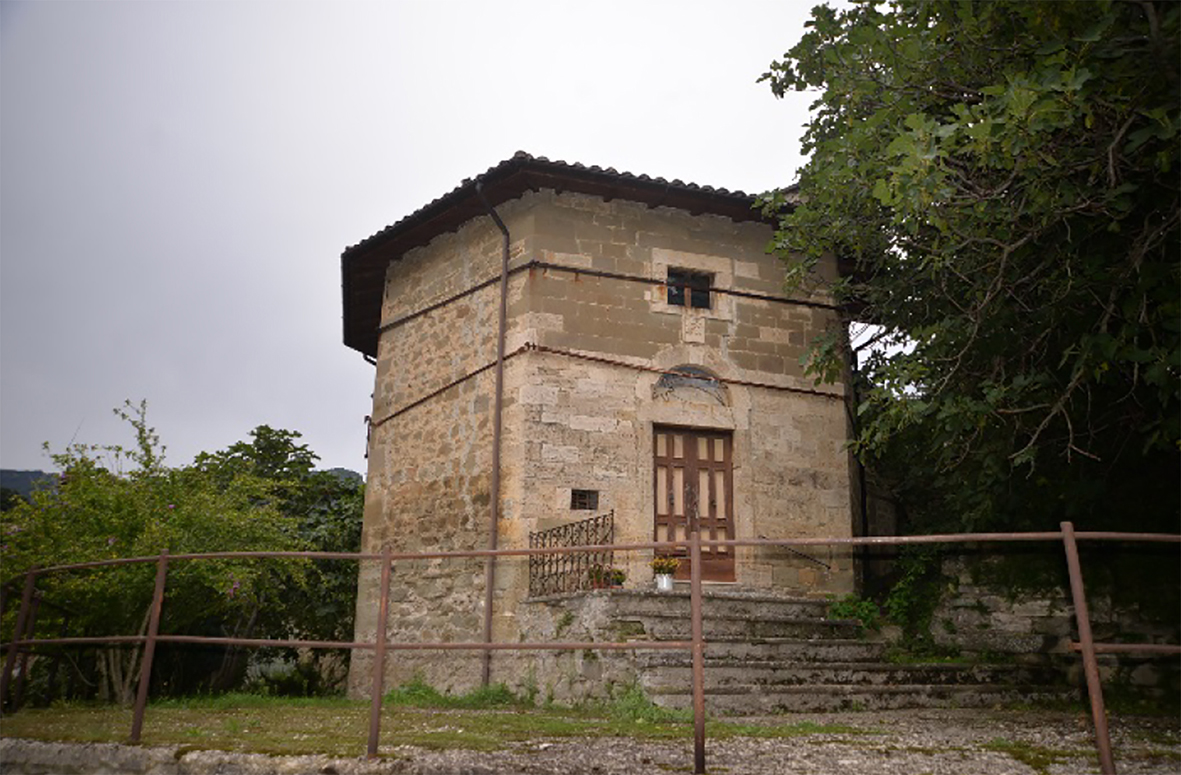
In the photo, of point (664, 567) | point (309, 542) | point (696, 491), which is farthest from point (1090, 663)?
point (309, 542)

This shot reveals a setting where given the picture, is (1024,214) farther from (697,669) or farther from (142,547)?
(142,547)

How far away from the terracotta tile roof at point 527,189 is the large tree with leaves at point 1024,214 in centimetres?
257

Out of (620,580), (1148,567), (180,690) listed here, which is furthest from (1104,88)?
(180,690)

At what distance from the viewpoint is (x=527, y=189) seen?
11.4 metres

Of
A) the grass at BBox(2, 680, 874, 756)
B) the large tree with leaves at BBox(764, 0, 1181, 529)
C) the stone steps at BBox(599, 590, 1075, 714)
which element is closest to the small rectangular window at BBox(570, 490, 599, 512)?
the stone steps at BBox(599, 590, 1075, 714)

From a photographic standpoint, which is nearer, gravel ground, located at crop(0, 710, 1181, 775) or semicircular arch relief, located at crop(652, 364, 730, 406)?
gravel ground, located at crop(0, 710, 1181, 775)

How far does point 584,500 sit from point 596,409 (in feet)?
3.71

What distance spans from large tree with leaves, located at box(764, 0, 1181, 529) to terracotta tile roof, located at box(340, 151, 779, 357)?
2569 millimetres

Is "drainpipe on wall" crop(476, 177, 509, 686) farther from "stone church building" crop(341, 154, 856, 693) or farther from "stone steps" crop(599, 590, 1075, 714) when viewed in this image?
"stone steps" crop(599, 590, 1075, 714)

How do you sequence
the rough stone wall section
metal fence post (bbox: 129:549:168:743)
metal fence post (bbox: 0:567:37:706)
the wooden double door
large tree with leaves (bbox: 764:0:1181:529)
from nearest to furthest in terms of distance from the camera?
metal fence post (bbox: 129:549:168:743), large tree with leaves (bbox: 764:0:1181:529), metal fence post (bbox: 0:567:37:706), the rough stone wall section, the wooden double door

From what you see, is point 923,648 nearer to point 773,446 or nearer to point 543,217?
point 773,446

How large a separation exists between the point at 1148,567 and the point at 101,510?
417 inches

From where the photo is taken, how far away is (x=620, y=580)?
31.8 feet

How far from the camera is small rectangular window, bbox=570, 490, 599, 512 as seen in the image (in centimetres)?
1038
